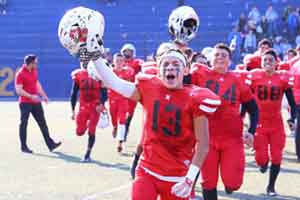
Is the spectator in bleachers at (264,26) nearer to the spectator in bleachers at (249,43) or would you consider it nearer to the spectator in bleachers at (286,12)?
the spectator in bleachers at (286,12)

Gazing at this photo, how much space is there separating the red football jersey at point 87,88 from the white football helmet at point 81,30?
6536mm

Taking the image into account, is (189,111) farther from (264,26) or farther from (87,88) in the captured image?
(264,26)

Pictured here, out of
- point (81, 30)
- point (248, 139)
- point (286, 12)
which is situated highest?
point (286, 12)

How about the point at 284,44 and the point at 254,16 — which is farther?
the point at 254,16

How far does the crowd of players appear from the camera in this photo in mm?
5617

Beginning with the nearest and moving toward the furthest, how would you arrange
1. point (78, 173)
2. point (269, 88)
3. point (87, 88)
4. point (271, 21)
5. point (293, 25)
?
point (269, 88) → point (78, 173) → point (87, 88) → point (293, 25) → point (271, 21)

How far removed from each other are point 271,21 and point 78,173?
1822 centimetres

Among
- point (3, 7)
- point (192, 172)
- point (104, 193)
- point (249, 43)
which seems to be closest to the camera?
point (192, 172)

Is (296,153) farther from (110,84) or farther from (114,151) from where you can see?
(110,84)

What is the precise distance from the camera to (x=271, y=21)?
27.5 metres

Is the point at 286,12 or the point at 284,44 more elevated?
the point at 286,12

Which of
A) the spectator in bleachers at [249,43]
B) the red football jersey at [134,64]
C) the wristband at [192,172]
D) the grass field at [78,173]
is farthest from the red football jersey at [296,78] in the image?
the spectator in bleachers at [249,43]

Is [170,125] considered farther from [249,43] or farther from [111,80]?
[249,43]

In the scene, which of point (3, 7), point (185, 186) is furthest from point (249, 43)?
point (185, 186)
